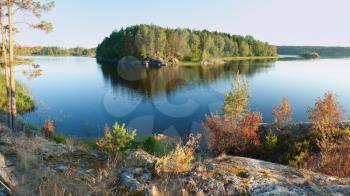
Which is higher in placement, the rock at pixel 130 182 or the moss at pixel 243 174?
the moss at pixel 243 174

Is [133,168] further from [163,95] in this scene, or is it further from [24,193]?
[163,95]

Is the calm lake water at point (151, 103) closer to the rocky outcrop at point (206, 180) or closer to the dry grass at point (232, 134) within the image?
the dry grass at point (232, 134)

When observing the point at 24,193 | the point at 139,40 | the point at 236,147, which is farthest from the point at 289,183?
the point at 139,40

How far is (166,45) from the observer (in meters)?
112

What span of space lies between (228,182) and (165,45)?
359 ft

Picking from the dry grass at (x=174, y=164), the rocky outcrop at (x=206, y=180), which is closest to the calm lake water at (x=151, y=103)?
the rocky outcrop at (x=206, y=180)

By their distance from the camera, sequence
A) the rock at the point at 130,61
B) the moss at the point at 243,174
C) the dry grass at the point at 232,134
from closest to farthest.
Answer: the moss at the point at 243,174 < the dry grass at the point at 232,134 < the rock at the point at 130,61

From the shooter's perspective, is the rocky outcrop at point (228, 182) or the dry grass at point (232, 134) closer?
the rocky outcrop at point (228, 182)

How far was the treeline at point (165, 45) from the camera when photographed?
107062mm

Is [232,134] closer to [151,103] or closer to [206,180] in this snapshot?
[206,180]

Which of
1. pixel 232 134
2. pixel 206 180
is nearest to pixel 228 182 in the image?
pixel 206 180

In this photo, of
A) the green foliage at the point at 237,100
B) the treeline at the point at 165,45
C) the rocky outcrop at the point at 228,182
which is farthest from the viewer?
the treeline at the point at 165,45

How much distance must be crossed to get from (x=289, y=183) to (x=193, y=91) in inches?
1619

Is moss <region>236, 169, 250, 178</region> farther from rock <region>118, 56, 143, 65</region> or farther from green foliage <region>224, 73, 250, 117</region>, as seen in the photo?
rock <region>118, 56, 143, 65</region>
